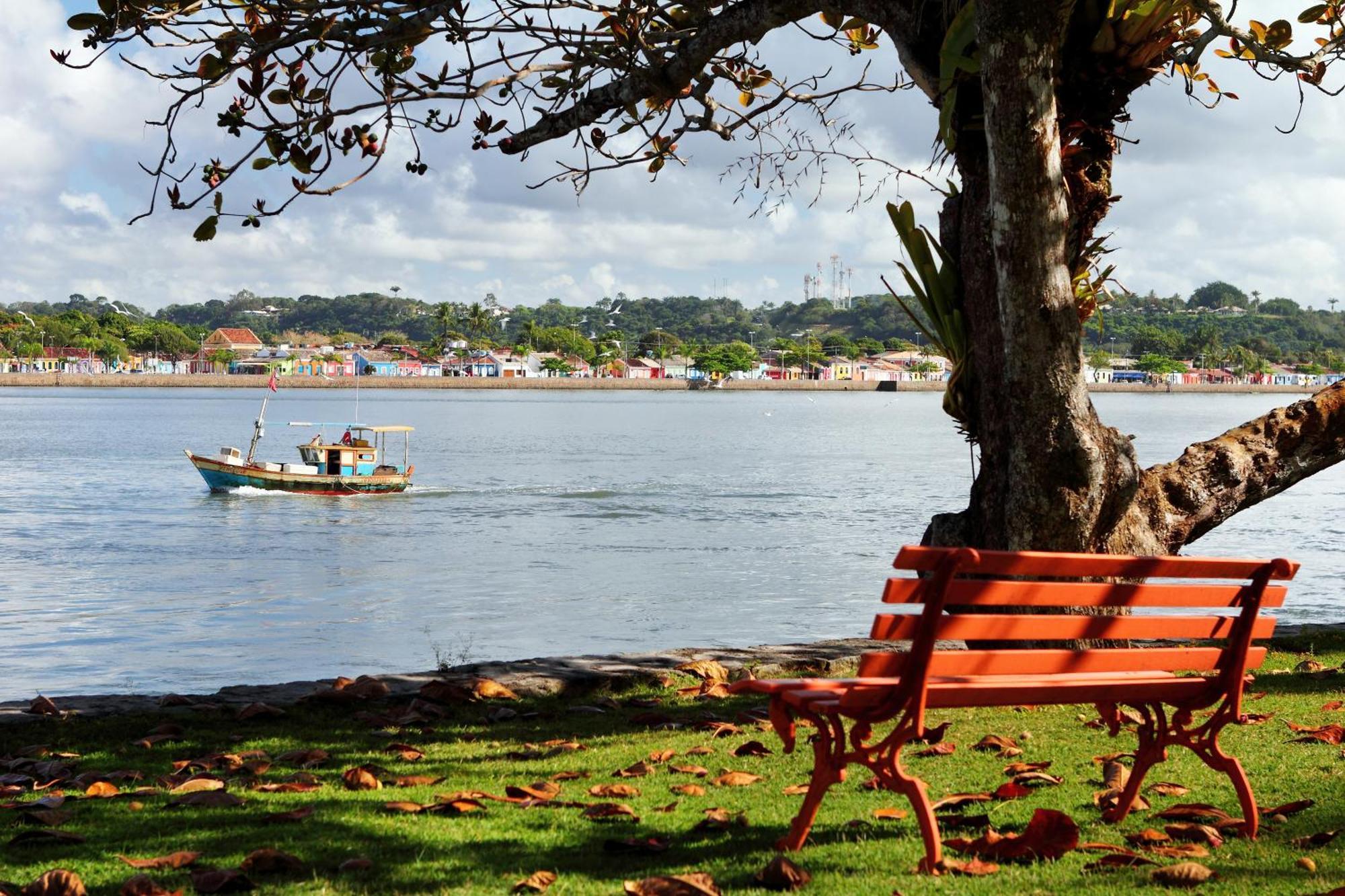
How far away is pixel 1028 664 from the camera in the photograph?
421 cm

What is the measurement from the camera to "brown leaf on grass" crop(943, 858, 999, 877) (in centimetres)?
381

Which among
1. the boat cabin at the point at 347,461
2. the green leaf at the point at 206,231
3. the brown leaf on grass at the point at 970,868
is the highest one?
the green leaf at the point at 206,231

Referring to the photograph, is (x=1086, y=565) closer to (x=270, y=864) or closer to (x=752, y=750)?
(x=752, y=750)

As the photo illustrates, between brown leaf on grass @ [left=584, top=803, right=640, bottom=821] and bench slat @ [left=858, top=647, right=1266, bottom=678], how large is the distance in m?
1.06

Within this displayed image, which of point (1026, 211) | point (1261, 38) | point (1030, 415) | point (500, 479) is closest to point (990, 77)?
point (1026, 211)

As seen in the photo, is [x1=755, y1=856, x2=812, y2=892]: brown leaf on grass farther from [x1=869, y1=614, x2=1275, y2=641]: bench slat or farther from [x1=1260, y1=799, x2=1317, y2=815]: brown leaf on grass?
[x1=1260, y1=799, x2=1317, y2=815]: brown leaf on grass

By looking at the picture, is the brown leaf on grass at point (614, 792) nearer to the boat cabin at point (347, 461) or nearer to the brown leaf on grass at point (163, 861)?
the brown leaf on grass at point (163, 861)

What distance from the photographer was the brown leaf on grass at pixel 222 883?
370 cm

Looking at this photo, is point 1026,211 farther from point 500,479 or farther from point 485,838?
point 500,479

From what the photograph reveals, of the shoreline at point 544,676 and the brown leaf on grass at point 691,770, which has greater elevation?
the brown leaf on grass at point 691,770

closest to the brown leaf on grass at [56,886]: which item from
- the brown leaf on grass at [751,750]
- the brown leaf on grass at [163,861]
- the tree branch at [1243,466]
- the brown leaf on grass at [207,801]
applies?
the brown leaf on grass at [163,861]

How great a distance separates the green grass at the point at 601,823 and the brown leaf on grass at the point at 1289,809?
3 centimetres

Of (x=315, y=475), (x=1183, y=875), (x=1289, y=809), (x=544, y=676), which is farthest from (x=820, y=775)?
(x=315, y=475)

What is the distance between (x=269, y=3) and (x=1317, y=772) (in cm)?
634
